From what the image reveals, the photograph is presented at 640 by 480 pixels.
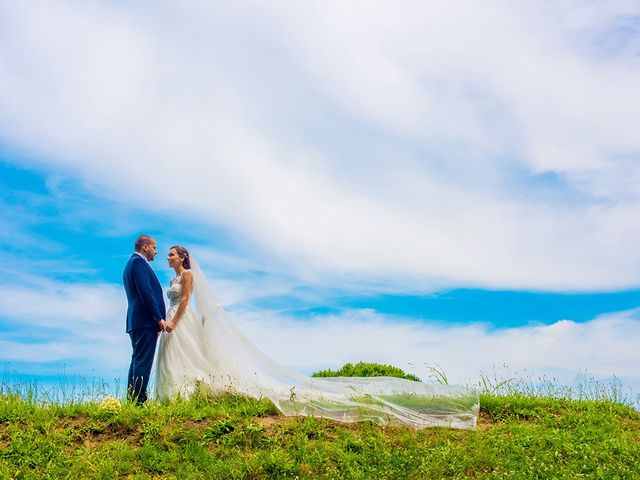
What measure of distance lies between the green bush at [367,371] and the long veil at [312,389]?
393 centimetres

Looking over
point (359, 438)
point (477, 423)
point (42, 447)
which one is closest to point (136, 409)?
point (42, 447)

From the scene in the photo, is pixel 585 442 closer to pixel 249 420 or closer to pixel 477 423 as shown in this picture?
pixel 477 423

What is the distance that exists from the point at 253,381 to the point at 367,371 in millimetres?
5121

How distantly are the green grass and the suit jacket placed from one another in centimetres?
201

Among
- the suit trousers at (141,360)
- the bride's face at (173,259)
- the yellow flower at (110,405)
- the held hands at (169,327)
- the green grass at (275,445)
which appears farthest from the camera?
the bride's face at (173,259)

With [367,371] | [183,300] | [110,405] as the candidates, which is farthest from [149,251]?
[367,371]

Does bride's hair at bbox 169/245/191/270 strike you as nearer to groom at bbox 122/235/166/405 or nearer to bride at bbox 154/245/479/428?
bride at bbox 154/245/479/428

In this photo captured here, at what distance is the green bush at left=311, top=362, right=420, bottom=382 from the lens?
60.3 feet

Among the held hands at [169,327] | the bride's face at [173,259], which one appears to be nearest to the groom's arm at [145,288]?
the held hands at [169,327]

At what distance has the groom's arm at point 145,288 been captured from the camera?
14484mm

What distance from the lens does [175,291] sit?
48.8ft

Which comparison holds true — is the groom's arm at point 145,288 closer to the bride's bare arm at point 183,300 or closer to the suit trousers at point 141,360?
the bride's bare arm at point 183,300

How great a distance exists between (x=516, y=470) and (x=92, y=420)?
7.10 metres

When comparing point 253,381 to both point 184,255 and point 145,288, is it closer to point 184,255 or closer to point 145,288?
point 145,288
